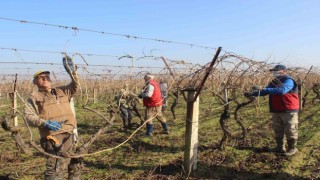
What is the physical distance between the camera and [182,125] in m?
8.47

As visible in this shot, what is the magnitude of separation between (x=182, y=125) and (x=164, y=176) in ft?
13.2

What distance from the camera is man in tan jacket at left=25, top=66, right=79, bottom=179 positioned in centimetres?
357

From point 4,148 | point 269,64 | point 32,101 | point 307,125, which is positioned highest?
point 269,64

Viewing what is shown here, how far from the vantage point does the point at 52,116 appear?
3773mm

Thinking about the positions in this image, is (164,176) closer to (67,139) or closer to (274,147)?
(67,139)

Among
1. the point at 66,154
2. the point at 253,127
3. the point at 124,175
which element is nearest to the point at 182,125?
the point at 253,127

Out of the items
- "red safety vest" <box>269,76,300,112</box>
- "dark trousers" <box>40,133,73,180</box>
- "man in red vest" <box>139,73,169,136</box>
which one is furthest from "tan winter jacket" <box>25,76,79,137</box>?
"red safety vest" <box>269,76,300,112</box>

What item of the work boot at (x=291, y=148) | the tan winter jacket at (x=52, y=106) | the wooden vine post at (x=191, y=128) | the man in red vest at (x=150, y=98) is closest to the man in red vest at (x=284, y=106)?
the work boot at (x=291, y=148)

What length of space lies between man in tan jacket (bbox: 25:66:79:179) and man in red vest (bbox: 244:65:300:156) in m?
2.77

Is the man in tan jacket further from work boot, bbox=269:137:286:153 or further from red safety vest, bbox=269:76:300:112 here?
work boot, bbox=269:137:286:153

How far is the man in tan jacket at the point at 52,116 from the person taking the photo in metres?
3.57

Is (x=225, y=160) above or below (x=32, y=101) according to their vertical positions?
below

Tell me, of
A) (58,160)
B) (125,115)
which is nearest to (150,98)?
(125,115)

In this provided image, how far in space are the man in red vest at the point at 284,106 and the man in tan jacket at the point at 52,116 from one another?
9.09ft
